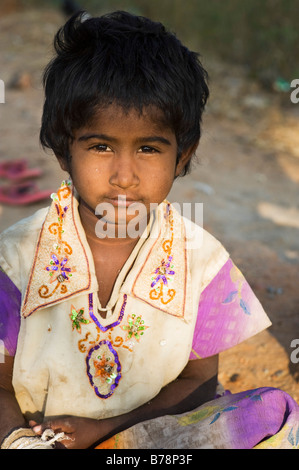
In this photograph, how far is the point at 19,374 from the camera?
1.62 m

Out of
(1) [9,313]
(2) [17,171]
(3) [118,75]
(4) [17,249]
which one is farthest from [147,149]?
(2) [17,171]

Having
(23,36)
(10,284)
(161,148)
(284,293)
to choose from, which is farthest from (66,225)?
(23,36)

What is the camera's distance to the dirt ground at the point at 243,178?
257 cm

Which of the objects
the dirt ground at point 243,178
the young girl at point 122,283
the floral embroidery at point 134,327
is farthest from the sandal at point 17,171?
the floral embroidery at point 134,327

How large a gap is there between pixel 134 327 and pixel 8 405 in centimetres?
46

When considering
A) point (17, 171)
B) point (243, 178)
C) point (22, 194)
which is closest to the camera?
point (22, 194)

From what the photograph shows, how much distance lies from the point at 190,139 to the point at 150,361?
2.39 ft

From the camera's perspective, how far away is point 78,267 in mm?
1629

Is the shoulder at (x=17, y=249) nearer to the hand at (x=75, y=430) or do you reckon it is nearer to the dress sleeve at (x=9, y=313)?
the dress sleeve at (x=9, y=313)

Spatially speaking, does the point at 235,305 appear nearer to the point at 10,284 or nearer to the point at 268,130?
the point at 10,284

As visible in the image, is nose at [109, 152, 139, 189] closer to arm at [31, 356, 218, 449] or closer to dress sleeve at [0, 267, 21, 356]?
dress sleeve at [0, 267, 21, 356]

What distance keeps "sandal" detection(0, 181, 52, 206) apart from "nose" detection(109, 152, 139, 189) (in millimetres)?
2652

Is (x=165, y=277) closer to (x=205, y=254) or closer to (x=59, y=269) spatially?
(x=205, y=254)

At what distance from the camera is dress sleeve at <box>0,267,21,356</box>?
1630 mm
